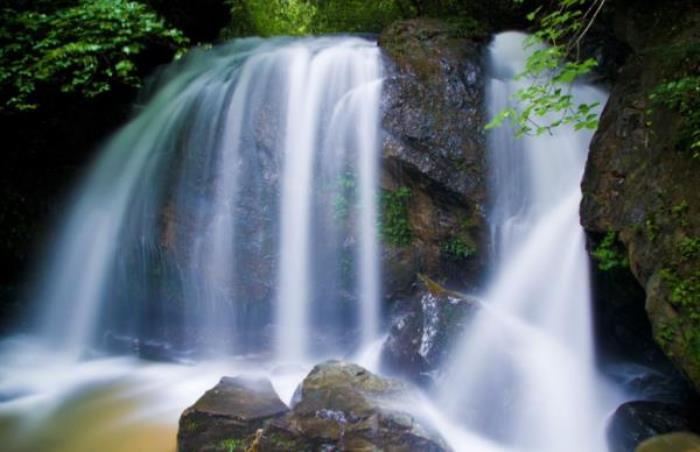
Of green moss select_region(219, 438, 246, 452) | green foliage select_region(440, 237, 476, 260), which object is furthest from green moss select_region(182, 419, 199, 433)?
green foliage select_region(440, 237, 476, 260)

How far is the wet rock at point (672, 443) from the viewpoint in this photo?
3.18 m

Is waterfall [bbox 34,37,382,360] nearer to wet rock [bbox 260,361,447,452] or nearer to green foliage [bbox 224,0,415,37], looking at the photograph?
wet rock [bbox 260,361,447,452]

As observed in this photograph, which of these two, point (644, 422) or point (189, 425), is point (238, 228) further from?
point (644, 422)

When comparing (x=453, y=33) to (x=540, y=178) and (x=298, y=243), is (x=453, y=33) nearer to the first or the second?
(x=540, y=178)

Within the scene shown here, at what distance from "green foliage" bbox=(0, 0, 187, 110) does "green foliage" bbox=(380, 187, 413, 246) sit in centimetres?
324

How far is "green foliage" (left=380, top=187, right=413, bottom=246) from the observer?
6.10 metres

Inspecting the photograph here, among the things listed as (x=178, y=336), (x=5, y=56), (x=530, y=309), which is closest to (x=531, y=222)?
(x=530, y=309)

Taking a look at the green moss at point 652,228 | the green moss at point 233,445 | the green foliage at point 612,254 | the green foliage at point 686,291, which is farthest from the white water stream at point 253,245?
the green foliage at point 686,291

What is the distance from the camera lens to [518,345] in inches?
179

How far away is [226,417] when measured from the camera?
3840 millimetres

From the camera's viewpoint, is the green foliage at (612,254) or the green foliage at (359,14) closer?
the green foliage at (612,254)

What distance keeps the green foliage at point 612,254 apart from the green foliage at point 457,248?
5.54 feet

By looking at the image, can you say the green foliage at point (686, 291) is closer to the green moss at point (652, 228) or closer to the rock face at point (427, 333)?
the green moss at point (652, 228)

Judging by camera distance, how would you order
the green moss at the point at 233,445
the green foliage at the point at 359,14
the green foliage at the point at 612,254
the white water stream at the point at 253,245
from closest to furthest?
the green moss at the point at 233,445 → the green foliage at the point at 612,254 → the white water stream at the point at 253,245 → the green foliage at the point at 359,14
